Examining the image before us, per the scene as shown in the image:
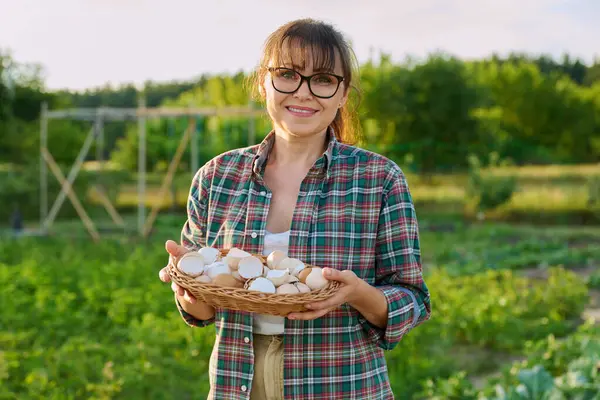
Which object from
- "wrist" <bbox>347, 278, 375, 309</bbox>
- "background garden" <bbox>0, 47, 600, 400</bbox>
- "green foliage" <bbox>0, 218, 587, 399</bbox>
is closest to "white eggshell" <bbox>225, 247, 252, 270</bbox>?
"wrist" <bbox>347, 278, 375, 309</bbox>

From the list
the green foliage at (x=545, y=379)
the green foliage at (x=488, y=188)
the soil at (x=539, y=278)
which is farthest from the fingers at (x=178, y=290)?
the green foliage at (x=488, y=188)

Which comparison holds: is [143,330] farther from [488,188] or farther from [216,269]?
[488,188]

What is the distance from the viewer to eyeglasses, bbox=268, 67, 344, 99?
5.11 feet

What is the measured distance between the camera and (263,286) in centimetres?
145

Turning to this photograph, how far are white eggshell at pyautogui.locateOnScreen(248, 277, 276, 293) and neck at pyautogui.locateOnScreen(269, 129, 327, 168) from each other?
0.98 ft

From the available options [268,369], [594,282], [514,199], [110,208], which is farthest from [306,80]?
[514,199]

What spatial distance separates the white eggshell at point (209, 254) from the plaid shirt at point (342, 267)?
0.23 ft

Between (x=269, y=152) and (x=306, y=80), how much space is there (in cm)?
22

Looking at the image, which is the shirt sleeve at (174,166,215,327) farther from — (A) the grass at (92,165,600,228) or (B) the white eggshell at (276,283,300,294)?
(A) the grass at (92,165,600,228)

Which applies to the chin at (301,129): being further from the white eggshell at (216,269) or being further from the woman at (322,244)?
the white eggshell at (216,269)

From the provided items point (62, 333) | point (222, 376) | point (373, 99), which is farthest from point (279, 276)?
point (373, 99)

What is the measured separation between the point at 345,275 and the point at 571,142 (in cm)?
2100

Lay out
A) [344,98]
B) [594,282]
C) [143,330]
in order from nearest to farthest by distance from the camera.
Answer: [344,98] → [143,330] → [594,282]

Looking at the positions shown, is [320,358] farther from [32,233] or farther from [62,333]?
[32,233]
